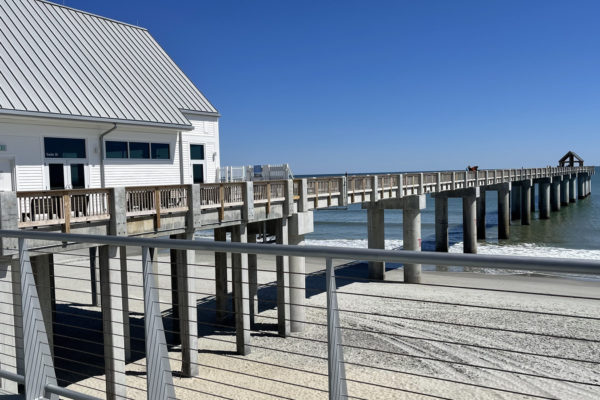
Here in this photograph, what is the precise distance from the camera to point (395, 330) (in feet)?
59.2

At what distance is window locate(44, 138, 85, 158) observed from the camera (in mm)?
14938

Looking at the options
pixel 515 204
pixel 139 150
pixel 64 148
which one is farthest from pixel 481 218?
pixel 64 148

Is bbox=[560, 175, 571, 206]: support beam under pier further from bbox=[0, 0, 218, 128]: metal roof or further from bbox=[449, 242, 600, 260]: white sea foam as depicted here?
bbox=[0, 0, 218, 128]: metal roof

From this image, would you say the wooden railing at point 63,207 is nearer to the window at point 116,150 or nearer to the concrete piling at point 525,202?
the window at point 116,150

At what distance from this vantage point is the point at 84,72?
55.9ft

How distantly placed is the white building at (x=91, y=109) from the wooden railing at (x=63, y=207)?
138 inches

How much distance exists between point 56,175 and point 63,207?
14.5 feet

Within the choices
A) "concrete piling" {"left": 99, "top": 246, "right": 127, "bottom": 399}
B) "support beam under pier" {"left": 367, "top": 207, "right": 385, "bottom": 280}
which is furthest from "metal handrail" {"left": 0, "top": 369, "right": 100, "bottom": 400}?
"support beam under pier" {"left": 367, "top": 207, "right": 385, "bottom": 280}

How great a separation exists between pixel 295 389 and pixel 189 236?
4640 mm

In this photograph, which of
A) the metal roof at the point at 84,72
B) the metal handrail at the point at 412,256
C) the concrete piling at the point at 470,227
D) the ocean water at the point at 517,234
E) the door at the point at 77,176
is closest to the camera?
the metal handrail at the point at 412,256

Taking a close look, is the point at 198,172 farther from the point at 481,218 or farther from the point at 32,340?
the point at 481,218

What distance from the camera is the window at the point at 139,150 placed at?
56.4 feet

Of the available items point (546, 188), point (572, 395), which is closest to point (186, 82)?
point (572, 395)

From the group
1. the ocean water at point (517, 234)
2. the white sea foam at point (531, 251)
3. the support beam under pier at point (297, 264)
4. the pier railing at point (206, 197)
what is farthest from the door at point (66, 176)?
the white sea foam at point (531, 251)
